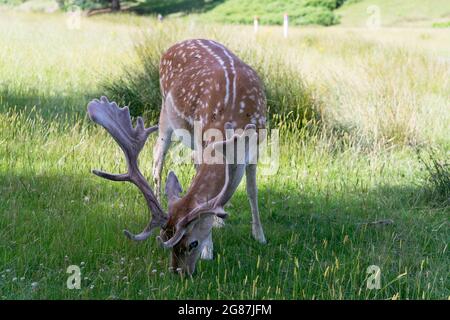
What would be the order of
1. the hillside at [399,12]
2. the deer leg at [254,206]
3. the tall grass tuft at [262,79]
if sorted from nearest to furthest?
the deer leg at [254,206]
the tall grass tuft at [262,79]
the hillside at [399,12]

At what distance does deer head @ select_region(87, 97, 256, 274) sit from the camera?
13.5 ft

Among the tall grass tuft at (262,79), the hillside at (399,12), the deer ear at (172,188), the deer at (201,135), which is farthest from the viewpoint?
the hillside at (399,12)

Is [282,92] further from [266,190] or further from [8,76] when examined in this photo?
[8,76]

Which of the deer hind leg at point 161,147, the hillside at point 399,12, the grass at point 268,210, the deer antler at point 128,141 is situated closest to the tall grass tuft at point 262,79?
the grass at point 268,210

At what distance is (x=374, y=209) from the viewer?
19.9 feet

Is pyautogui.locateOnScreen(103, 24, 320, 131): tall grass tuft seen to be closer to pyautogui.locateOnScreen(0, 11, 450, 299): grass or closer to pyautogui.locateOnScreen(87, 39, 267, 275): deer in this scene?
pyautogui.locateOnScreen(0, 11, 450, 299): grass

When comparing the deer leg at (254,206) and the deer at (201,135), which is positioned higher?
the deer at (201,135)

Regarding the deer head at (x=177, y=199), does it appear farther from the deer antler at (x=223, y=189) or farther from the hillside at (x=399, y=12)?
the hillside at (x=399, y=12)

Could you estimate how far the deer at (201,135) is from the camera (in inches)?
165

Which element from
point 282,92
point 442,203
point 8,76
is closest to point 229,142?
point 442,203

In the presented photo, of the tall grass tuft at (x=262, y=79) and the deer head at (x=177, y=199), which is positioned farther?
the tall grass tuft at (x=262, y=79)

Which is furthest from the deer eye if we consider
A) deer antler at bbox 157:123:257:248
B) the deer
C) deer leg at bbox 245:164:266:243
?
deer leg at bbox 245:164:266:243

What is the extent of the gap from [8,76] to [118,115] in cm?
690

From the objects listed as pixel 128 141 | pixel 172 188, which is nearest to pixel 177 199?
pixel 172 188
